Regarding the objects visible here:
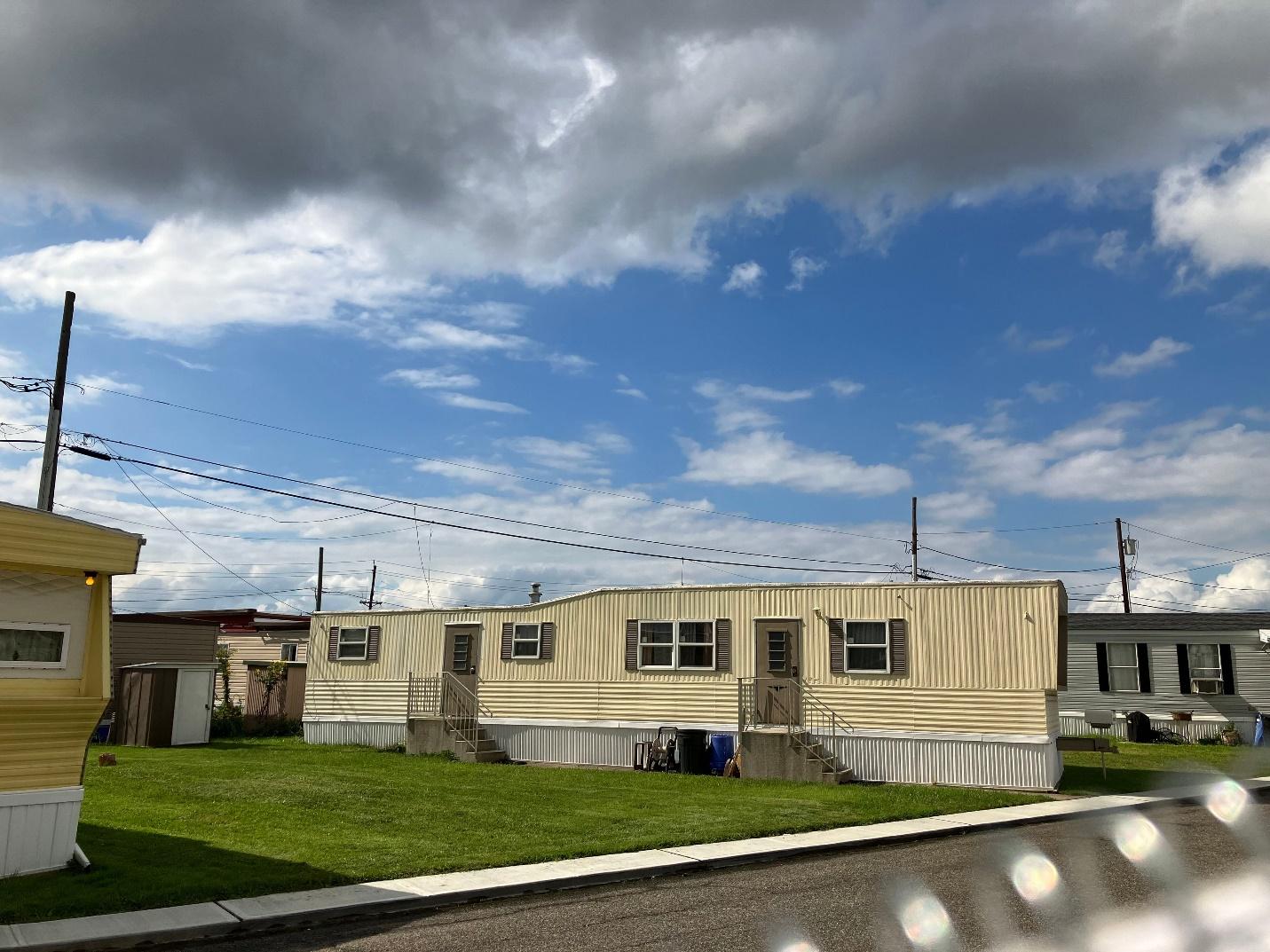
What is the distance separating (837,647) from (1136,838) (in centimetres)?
843

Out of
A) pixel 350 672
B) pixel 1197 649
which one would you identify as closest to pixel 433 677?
pixel 350 672

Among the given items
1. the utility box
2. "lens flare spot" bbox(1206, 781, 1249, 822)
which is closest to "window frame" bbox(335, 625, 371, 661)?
the utility box

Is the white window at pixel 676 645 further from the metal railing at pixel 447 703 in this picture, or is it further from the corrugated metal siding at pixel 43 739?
the corrugated metal siding at pixel 43 739

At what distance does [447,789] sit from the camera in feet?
56.4

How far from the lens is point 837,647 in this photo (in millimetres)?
21250

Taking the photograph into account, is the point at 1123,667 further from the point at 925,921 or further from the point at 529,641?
the point at 925,921

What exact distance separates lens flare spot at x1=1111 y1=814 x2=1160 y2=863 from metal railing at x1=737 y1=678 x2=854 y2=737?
256 inches

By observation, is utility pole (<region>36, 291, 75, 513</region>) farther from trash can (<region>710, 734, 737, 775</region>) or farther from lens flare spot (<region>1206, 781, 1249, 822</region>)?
lens flare spot (<region>1206, 781, 1249, 822</region>)

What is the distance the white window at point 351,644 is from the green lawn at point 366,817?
539 centimetres

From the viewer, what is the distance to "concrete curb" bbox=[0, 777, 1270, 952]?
8.18 metres

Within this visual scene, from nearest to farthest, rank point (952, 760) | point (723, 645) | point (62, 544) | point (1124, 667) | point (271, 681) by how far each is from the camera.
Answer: point (62, 544) → point (952, 760) → point (723, 645) → point (1124, 667) → point (271, 681)

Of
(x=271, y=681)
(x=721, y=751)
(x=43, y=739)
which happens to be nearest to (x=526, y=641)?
(x=721, y=751)

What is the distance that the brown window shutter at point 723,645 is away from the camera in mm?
22297

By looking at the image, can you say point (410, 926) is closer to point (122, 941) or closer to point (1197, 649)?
point (122, 941)
